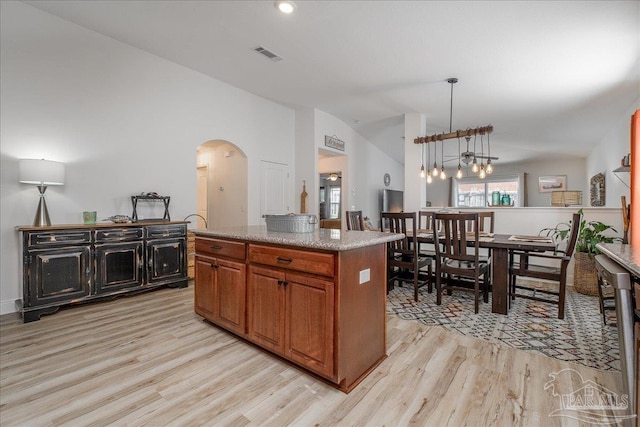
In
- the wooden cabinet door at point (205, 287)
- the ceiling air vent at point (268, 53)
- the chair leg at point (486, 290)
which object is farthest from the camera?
the ceiling air vent at point (268, 53)

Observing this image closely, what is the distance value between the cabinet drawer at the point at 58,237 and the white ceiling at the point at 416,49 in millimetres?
2502

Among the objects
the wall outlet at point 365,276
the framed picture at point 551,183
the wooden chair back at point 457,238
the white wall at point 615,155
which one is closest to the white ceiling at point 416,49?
the white wall at point 615,155

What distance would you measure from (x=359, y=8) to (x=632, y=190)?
3603mm

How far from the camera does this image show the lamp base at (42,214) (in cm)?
319

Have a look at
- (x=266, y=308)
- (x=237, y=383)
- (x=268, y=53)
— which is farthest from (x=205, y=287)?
(x=268, y=53)

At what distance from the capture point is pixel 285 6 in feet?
9.61

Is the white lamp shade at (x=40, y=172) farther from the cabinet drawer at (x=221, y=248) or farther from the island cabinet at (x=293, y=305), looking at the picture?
the island cabinet at (x=293, y=305)

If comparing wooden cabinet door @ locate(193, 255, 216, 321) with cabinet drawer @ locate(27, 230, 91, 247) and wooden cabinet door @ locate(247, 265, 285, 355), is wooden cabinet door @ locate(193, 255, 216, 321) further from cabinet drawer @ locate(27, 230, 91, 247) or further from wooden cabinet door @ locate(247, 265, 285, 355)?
cabinet drawer @ locate(27, 230, 91, 247)

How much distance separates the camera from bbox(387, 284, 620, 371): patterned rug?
229 cm

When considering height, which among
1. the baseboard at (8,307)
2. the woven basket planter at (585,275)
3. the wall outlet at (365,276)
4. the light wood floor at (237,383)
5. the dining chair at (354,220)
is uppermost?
the dining chair at (354,220)

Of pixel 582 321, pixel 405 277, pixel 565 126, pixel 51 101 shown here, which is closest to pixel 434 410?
pixel 582 321

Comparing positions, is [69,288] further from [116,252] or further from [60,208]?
[60,208]

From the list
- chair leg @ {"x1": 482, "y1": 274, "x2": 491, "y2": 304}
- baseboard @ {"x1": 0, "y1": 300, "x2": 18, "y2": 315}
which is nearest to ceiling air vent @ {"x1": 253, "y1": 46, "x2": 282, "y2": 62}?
chair leg @ {"x1": 482, "y1": 274, "x2": 491, "y2": 304}

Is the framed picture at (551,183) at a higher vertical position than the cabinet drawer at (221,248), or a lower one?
higher
